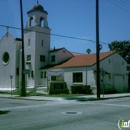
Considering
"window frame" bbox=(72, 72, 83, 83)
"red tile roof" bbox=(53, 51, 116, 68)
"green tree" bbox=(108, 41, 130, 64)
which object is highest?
"green tree" bbox=(108, 41, 130, 64)

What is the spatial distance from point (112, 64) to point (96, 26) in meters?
11.9

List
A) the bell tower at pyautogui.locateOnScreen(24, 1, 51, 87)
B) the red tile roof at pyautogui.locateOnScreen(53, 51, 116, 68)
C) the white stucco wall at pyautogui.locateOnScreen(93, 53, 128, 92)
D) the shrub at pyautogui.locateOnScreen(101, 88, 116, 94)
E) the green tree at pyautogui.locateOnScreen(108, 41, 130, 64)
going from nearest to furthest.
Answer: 1. the shrub at pyautogui.locateOnScreen(101, 88, 116, 94)
2. the red tile roof at pyautogui.locateOnScreen(53, 51, 116, 68)
3. the white stucco wall at pyautogui.locateOnScreen(93, 53, 128, 92)
4. the bell tower at pyautogui.locateOnScreen(24, 1, 51, 87)
5. the green tree at pyautogui.locateOnScreen(108, 41, 130, 64)

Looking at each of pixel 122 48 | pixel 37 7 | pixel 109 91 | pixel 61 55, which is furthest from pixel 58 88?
pixel 122 48

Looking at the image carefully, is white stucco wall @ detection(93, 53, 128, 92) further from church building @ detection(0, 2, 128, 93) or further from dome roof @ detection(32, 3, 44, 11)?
dome roof @ detection(32, 3, 44, 11)

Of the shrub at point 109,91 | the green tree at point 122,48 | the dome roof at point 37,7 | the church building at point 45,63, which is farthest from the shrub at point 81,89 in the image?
the green tree at point 122,48

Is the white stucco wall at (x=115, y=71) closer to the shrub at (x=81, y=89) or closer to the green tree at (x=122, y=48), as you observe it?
the shrub at (x=81, y=89)

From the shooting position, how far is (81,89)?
3119cm

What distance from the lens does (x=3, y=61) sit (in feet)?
137

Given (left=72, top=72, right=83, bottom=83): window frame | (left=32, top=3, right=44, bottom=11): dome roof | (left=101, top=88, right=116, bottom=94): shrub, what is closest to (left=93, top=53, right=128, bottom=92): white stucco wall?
(left=101, top=88, right=116, bottom=94): shrub

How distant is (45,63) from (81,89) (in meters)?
9.66

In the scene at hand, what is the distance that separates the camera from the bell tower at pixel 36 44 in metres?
37.1

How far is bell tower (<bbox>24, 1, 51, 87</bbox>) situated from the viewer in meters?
37.1

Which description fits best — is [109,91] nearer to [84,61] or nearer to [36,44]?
[84,61]

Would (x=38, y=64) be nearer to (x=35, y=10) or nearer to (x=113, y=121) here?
(x=35, y=10)
